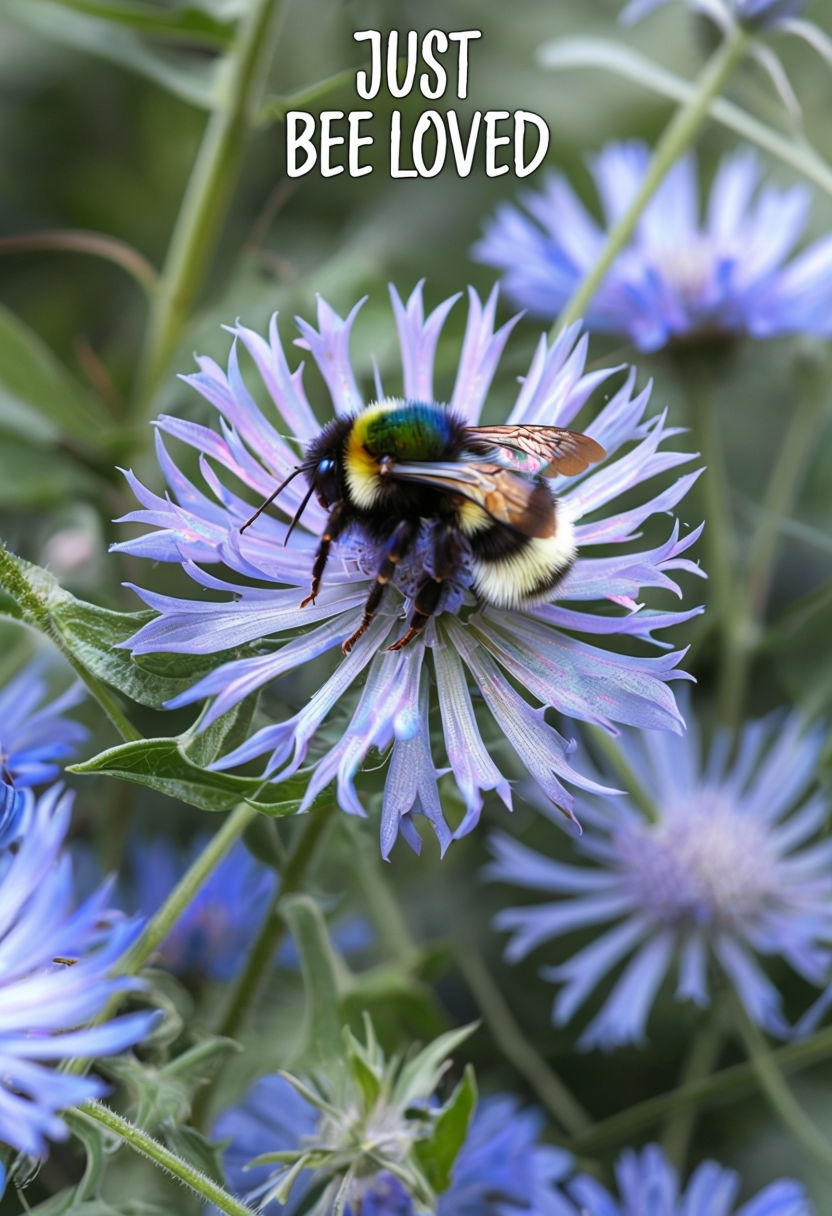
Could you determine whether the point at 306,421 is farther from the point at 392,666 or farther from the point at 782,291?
the point at 782,291

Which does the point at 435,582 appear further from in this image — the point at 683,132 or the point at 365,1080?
the point at 683,132

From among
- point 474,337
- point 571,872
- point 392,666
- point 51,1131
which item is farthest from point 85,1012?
point 571,872

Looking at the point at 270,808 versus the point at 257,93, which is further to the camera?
the point at 257,93

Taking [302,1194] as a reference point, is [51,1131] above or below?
above

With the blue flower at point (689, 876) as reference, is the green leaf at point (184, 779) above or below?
above

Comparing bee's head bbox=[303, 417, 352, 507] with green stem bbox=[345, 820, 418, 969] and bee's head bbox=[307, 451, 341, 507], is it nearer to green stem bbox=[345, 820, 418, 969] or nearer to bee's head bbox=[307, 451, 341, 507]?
bee's head bbox=[307, 451, 341, 507]

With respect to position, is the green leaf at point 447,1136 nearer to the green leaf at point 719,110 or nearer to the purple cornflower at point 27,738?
the purple cornflower at point 27,738

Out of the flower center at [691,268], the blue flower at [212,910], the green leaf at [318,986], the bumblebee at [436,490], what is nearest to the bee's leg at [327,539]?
the bumblebee at [436,490]
